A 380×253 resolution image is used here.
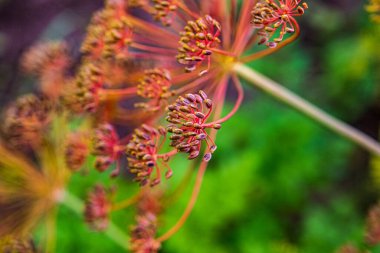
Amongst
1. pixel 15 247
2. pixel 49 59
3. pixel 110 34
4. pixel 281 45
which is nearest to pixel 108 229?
pixel 15 247

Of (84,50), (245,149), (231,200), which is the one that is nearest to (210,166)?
(245,149)

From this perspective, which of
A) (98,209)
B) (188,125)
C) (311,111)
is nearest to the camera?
(188,125)

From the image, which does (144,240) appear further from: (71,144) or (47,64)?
(47,64)

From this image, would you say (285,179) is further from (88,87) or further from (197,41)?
(197,41)

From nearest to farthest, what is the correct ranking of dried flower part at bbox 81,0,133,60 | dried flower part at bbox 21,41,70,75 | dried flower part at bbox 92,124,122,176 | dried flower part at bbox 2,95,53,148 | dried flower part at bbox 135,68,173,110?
dried flower part at bbox 135,68,173,110
dried flower part at bbox 92,124,122,176
dried flower part at bbox 81,0,133,60
dried flower part at bbox 2,95,53,148
dried flower part at bbox 21,41,70,75

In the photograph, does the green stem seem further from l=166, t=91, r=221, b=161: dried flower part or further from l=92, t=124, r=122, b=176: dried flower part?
l=166, t=91, r=221, b=161: dried flower part

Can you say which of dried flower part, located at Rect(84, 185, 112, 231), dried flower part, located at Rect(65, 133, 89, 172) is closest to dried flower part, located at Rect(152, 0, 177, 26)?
dried flower part, located at Rect(65, 133, 89, 172)

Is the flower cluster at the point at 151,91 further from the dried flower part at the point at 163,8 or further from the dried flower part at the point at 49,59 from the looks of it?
the dried flower part at the point at 49,59
